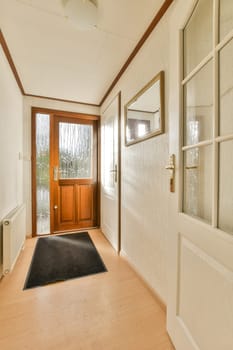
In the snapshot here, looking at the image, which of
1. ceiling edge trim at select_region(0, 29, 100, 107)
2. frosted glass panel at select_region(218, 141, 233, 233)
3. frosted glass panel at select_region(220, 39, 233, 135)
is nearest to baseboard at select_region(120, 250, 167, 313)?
frosted glass panel at select_region(218, 141, 233, 233)

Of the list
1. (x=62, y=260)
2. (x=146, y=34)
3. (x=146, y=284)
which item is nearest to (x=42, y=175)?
(x=62, y=260)

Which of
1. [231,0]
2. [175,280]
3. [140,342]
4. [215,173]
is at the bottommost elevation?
[140,342]

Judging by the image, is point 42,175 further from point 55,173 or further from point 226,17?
point 226,17

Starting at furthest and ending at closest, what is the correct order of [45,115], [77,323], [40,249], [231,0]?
[45,115]
[40,249]
[77,323]
[231,0]

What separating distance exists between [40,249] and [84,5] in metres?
2.70

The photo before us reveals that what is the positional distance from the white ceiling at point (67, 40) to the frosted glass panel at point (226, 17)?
764 mm

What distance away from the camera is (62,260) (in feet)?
6.92

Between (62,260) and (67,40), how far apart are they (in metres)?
2.39

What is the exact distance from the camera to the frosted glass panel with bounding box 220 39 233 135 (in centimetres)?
72

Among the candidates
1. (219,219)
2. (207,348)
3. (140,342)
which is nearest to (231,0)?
(219,219)

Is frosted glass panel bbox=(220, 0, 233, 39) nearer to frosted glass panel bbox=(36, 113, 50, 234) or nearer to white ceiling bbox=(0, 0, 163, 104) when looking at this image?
white ceiling bbox=(0, 0, 163, 104)

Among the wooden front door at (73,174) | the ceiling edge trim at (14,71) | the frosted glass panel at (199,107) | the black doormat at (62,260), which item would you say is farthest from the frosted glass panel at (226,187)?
the wooden front door at (73,174)

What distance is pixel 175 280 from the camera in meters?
1.03

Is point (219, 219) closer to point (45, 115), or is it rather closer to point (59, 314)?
point (59, 314)
